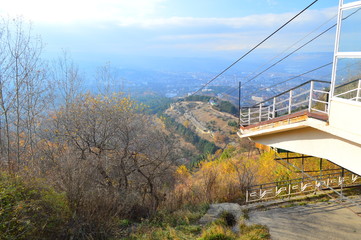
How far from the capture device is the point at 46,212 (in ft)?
21.2

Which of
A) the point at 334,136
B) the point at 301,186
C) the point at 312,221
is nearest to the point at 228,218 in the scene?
the point at 312,221

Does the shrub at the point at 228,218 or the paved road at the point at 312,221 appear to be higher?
the paved road at the point at 312,221

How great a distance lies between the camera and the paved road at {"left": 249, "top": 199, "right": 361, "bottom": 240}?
8.41 metres

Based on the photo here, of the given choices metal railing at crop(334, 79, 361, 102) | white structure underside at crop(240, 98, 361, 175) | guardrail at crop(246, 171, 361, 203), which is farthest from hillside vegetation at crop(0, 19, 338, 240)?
metal railing at crop(334, 79, 361, 102)

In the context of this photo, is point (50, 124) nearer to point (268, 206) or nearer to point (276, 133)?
point (276, 133)

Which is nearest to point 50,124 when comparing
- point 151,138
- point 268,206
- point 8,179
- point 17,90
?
point 17,90

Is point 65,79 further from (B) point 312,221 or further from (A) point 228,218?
(B) point 312,221

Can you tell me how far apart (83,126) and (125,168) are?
9.59 feet

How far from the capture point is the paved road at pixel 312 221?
8.41 meters

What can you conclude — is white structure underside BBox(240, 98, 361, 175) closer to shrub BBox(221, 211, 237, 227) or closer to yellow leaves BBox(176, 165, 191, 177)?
shrub BBox(221, 211, 237, 227)

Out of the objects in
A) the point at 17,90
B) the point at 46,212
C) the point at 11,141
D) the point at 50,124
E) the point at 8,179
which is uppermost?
the point at 17,90

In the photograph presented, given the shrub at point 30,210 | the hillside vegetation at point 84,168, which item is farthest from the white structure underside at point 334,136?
the shrub at point 30,210

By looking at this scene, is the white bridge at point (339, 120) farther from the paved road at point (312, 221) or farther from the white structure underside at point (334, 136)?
the paved road at point (312, 221)

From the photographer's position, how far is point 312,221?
30.9ft
